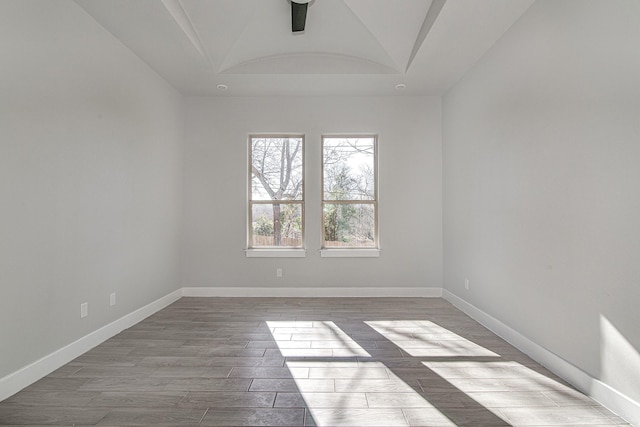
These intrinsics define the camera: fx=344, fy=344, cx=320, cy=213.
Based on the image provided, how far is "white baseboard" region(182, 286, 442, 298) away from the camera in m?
4.86

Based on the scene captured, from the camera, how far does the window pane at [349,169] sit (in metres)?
5.00

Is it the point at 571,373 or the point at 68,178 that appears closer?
the point at 571,373

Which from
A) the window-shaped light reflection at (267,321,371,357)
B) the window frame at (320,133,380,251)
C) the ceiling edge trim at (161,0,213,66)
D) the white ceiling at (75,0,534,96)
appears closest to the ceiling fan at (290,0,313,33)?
the white ceiling at (75,0,534,96)

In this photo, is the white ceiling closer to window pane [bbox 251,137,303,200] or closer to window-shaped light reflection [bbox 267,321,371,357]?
window pane [bbox 251,137,303,200]

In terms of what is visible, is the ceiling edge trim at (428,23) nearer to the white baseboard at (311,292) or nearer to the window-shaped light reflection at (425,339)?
the window-shaped light reflection at (425,339)

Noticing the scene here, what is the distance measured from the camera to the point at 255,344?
306cm

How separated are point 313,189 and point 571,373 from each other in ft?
11.4

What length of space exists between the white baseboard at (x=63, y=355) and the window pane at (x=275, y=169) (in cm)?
211

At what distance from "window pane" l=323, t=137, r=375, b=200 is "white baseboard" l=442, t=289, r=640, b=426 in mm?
2244

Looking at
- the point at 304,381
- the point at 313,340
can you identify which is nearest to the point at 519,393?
the point at 304,381

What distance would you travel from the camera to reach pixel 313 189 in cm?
494

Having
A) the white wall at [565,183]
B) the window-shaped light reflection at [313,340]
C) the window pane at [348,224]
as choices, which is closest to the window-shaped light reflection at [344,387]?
the window-shaped light reflection at [313,340]

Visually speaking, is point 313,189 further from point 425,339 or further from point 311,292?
point 425,339

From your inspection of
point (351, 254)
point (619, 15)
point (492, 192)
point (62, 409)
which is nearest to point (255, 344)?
point (62, 409)
